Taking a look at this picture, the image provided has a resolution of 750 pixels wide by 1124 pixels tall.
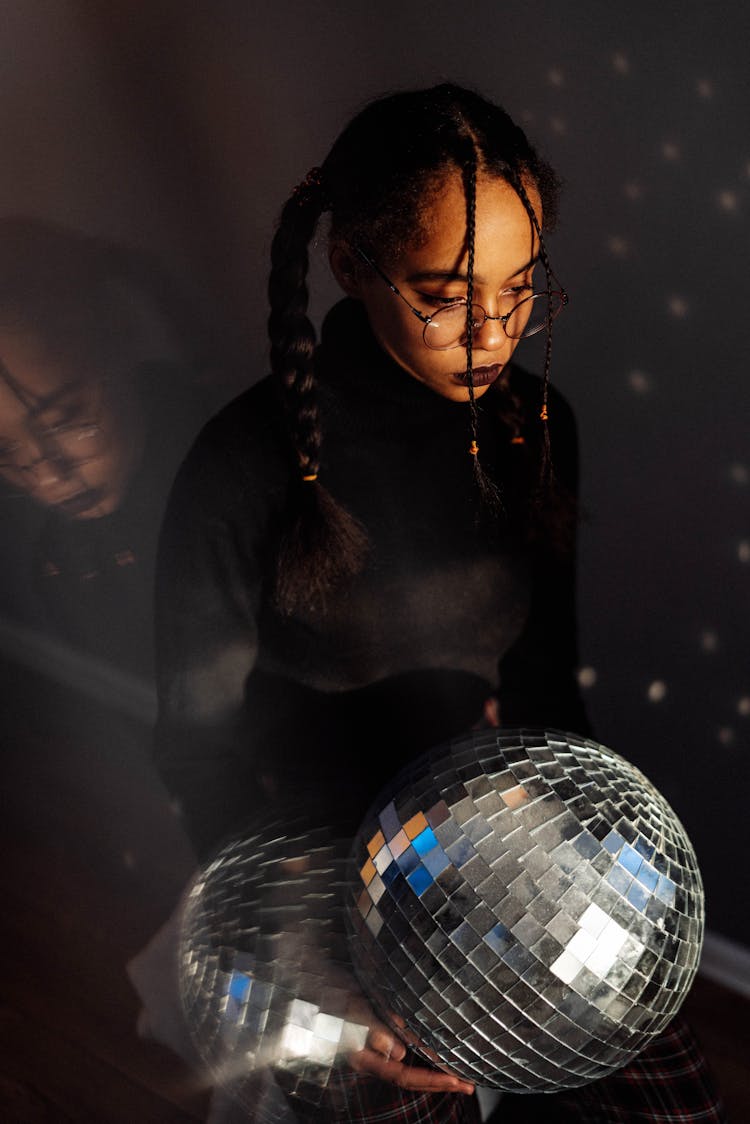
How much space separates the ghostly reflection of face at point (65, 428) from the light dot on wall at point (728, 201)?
0.60m

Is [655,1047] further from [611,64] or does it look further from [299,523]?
[611,64]

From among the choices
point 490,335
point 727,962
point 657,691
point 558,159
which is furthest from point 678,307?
point 727,962

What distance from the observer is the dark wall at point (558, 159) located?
2.13 ft

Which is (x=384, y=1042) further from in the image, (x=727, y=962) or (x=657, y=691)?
(x=727, y=962)

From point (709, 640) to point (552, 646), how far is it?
24 cm

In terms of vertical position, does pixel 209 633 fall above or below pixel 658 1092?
above

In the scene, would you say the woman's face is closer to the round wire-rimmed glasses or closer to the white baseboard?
the round wire-rimmed glasses

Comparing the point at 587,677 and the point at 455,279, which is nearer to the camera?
the point at 455,279

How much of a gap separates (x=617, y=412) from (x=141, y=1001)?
100 centimetres

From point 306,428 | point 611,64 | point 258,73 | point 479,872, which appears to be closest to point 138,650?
point 306,428

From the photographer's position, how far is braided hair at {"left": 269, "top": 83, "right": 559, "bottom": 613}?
24.0 inches

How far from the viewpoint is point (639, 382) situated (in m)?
0.96

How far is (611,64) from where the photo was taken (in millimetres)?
750

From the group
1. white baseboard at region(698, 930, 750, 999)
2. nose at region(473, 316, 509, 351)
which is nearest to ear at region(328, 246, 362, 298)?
nose at region(473, 316, 509, 351)
